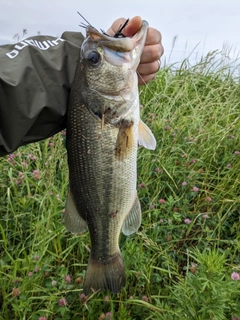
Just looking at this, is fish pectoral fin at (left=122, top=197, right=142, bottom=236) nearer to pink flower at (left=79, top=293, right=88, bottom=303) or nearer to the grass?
the grass

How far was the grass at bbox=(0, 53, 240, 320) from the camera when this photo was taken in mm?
1856

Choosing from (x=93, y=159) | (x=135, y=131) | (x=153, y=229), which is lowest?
(x=153, y=229)

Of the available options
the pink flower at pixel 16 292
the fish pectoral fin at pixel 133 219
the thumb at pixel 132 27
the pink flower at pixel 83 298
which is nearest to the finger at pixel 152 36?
the thumb at pixel 132 27

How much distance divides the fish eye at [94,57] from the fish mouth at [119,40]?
0.16 ft

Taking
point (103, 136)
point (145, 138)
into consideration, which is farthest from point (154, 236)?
point (103, 136)

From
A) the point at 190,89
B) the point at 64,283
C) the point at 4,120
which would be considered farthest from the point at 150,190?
the point at 190,89

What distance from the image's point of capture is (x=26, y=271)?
86.2 inches

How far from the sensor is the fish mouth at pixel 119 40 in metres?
1.63

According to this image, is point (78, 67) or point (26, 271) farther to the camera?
point (26, 271)

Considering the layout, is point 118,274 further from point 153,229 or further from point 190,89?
point 190,89

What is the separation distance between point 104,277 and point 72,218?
1.10ft

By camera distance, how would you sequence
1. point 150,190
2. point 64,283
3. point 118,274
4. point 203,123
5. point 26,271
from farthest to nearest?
1. point 203,123
2. point 150,190
3. point 26,271
4. point 64,283
5. point 118,274

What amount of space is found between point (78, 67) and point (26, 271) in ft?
3.90

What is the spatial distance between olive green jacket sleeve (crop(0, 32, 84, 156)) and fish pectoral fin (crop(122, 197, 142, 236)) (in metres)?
0.53
